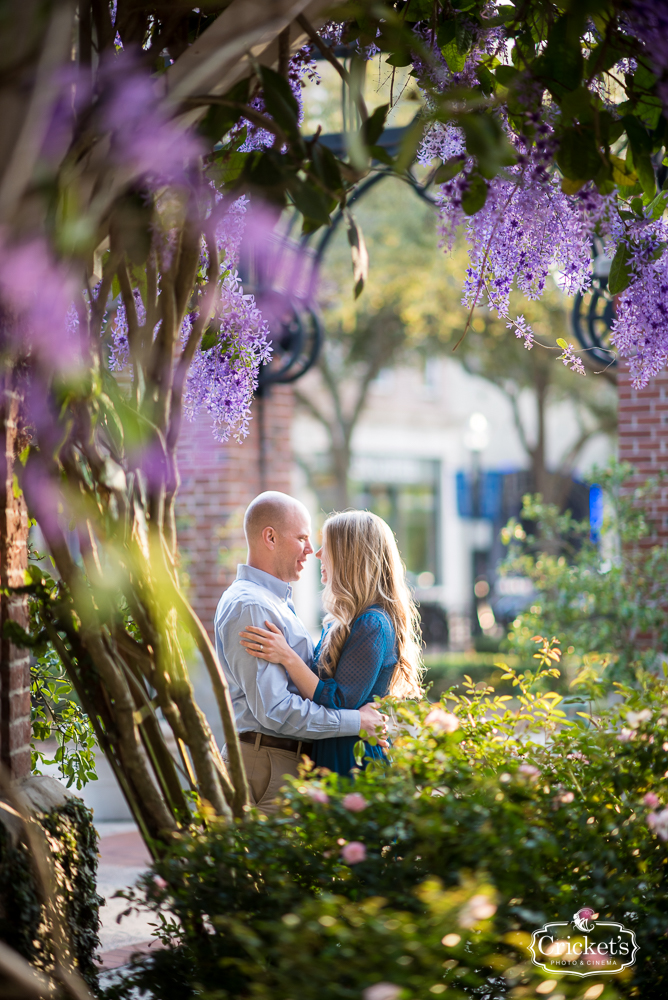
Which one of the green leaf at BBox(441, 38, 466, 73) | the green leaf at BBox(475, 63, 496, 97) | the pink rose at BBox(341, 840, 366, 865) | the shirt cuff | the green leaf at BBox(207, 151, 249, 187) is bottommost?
the shirt cuff

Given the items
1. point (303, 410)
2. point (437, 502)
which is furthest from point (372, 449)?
point (303, 410)

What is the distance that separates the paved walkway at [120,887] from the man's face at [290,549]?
3.79ft

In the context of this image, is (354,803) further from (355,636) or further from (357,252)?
(357,252)

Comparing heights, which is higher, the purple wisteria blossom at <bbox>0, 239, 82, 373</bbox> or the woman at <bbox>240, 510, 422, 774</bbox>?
the purple wisteria blossom at <bbox>0, 239, 82, 373</bbox>

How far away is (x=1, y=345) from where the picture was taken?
221 centimetres

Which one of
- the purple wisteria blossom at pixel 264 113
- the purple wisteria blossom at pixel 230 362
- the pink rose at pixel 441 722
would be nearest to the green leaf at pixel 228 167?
the purple wisteria blossom at pixel 264 113

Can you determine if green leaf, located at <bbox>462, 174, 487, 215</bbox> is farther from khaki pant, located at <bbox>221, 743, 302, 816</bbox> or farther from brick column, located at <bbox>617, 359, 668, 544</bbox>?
brick column, located at <bbox>617, 359, 668, 544</bbox>

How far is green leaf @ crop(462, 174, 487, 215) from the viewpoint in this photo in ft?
7.85

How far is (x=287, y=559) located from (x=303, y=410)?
1646cm

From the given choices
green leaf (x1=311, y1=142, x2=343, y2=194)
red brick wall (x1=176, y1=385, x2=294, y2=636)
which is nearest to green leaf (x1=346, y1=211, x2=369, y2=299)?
green leaf (x1=311, y1=142, x2=343, y2=194)

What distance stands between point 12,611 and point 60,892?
0.69 metres

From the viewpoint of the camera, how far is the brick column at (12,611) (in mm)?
2350

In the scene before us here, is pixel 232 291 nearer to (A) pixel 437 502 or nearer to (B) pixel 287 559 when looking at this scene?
(B) pixel 287 559

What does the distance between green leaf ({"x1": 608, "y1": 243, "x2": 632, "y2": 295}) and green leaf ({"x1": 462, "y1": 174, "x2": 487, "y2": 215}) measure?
0.56 meters
